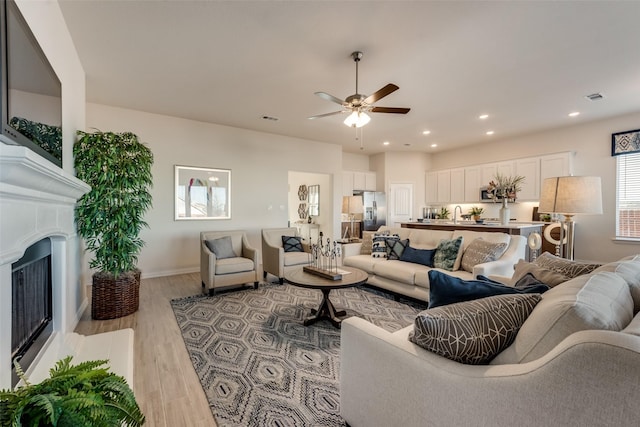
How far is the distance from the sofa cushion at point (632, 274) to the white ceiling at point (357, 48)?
212cm

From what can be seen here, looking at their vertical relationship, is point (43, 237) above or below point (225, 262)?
above

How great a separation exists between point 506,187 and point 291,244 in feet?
13.1

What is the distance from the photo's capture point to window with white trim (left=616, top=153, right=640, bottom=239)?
5008 mm

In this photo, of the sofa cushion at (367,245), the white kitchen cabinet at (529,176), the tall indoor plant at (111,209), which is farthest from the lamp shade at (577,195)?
the tall indoor plant at (111,209)

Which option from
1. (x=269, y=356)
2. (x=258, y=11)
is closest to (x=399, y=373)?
(x=269, y=356)

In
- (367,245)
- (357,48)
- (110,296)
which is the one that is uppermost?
(357,48)

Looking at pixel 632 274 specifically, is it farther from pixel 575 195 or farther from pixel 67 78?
pixel 67 78

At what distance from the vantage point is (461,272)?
3330 mm

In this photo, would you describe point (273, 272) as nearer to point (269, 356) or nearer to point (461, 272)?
point (269, 356)

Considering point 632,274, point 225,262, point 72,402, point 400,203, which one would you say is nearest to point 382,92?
point 632,274

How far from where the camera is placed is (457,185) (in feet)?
25.1

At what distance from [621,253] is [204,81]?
7561 mm

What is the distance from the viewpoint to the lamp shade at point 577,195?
101 inches

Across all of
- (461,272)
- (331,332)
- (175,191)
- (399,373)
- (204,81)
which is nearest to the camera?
(399,373)
